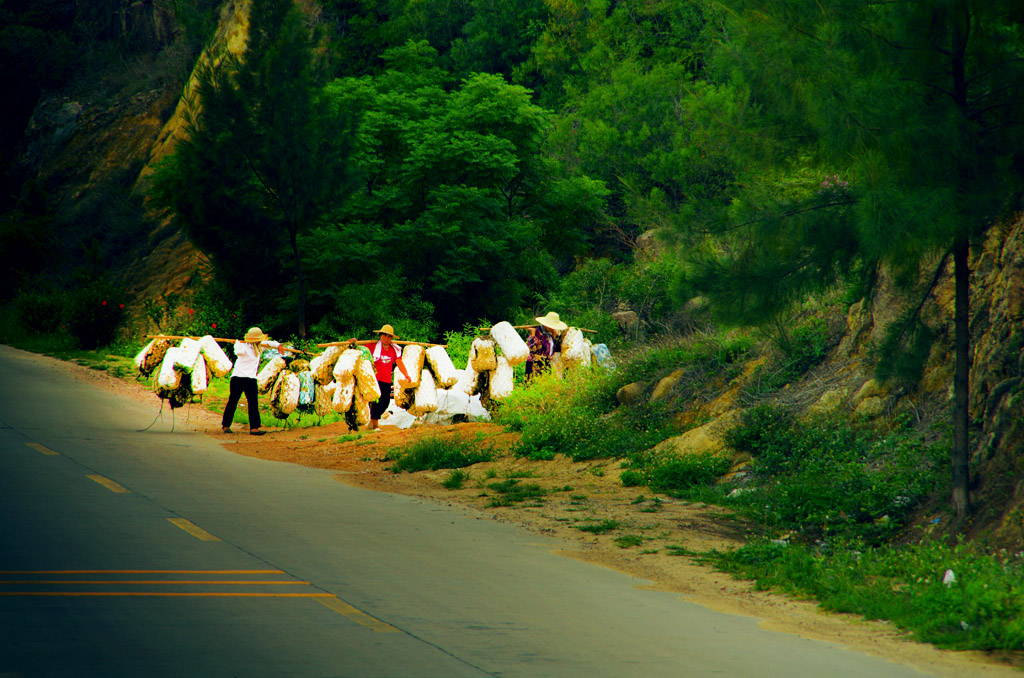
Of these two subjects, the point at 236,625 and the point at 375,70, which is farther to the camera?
the point at 375,70

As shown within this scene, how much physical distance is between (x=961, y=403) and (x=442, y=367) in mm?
10142

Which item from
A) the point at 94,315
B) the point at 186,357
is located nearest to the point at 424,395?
the point at 186,357

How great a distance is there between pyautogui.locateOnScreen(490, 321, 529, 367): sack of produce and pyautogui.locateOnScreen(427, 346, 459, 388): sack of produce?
3.26 ft

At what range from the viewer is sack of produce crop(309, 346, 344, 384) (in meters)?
18.5

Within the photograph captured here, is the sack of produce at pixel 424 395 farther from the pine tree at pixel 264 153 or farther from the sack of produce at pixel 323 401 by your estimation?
the pine tree at pixel 264 153

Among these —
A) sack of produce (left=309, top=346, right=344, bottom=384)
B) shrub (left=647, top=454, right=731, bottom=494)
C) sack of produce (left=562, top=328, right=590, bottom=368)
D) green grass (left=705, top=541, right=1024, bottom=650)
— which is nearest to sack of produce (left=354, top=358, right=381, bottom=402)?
sack of produce (left=309, top=346, right=344, bottom=384)

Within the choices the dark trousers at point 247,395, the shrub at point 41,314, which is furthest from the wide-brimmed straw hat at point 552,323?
the shrub at point 41,314

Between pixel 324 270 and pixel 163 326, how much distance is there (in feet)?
20.5

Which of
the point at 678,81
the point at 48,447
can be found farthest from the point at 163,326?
the point at 678,81

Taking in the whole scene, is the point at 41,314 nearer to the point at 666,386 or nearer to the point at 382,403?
the point at 382,403

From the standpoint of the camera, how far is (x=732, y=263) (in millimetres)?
10438

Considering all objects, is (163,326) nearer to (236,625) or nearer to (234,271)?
(234,271)

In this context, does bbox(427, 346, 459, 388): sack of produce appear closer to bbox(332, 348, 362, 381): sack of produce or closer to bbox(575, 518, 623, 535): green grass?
bbox(332, 348, 362, 381): sack of produce

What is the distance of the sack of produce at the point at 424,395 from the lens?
18203 mm
